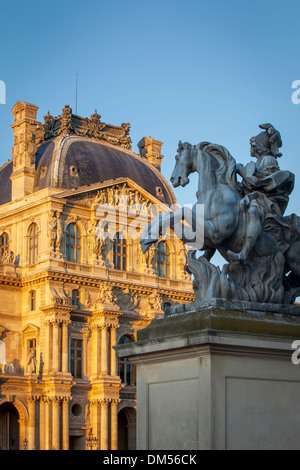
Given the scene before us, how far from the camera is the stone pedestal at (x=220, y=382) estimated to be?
7.86 m

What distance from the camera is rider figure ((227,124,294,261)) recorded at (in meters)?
8.64

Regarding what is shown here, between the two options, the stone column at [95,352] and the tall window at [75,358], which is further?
the stone column at [95,352]

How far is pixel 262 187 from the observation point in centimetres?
904

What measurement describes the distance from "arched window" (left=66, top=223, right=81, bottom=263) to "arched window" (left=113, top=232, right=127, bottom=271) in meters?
2.65

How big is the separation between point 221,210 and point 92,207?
146ft

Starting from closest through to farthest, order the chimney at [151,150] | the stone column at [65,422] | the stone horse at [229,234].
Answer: the stone horse at [229,234] < the stone column at [65,422] < the chimney at [151,150]

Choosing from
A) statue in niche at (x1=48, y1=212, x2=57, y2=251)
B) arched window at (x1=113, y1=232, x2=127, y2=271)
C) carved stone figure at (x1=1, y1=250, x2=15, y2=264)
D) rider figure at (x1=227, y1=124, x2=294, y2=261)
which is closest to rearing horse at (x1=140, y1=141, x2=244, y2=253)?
rider figure at (x1=227, y1=124, x2=294, y2=261)

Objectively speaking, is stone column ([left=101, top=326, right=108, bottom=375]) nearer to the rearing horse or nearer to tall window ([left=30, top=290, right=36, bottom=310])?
tall window ([left=30, top=290, right=36, bottom=310])

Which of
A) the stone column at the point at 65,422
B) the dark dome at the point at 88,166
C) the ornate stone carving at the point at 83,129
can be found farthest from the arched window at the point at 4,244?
the stone column at the point at 65,422

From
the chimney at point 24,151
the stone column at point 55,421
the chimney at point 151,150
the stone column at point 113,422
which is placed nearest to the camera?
the stone column at point 55,421

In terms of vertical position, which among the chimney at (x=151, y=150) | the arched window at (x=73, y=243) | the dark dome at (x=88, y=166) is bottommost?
the arched window at (x=73, y=243)

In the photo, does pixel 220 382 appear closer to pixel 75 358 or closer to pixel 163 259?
pixel 75 358

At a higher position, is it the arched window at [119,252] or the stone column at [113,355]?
the arched window at [119,252]

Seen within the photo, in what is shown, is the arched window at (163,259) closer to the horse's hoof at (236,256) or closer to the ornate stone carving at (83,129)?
the ornate stone carving at (83,129)
